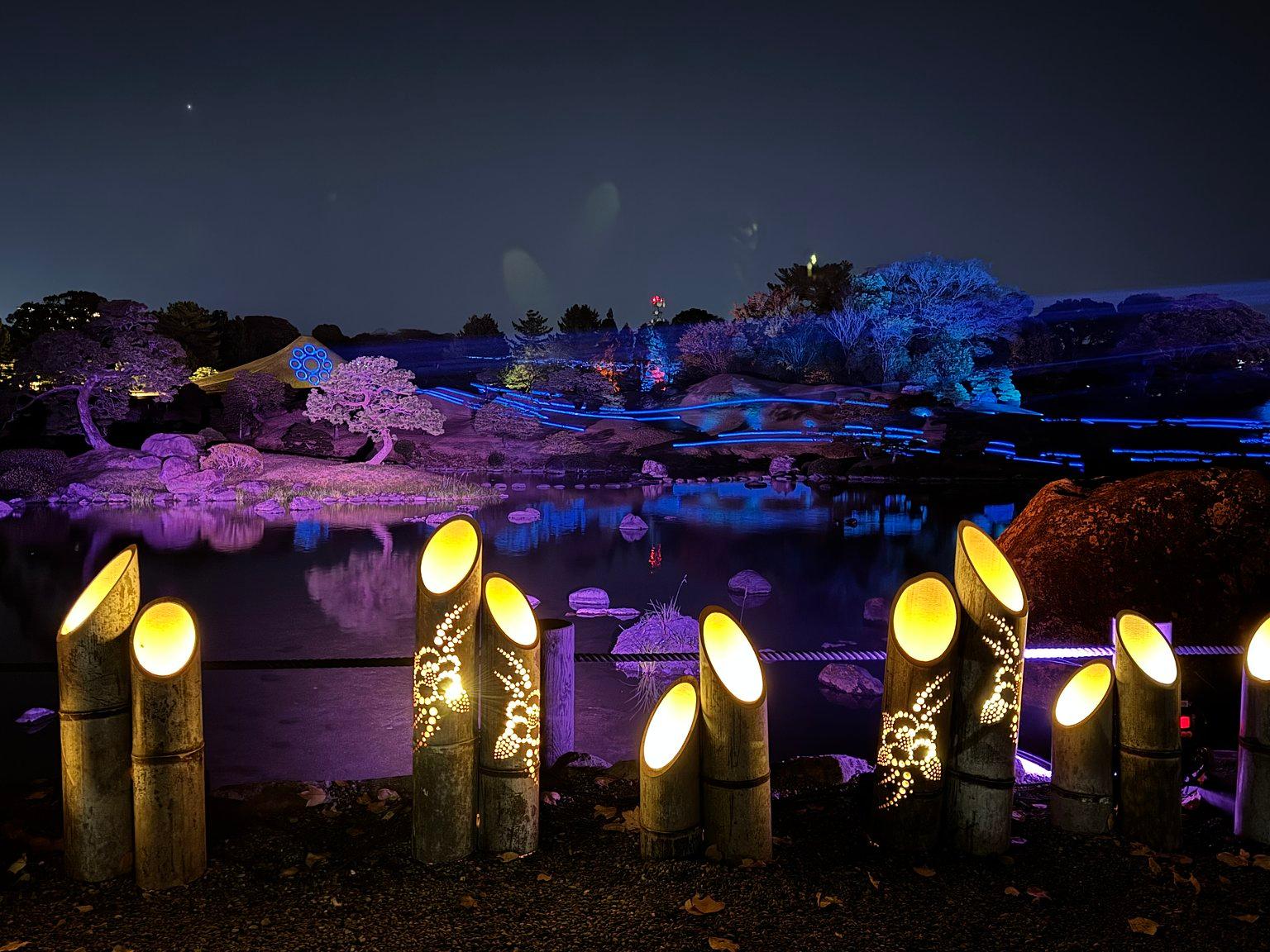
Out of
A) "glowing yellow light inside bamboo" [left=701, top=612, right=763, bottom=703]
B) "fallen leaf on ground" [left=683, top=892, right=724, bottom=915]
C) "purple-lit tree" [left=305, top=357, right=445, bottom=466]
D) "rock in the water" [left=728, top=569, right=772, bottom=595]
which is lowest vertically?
"rock in the water" [left=728, top=569, right=772, bottom=595]

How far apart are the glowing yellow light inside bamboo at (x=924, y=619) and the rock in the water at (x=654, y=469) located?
2472 centimetres

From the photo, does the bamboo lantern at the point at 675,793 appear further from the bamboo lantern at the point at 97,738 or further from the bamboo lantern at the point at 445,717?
the bamboo lantern at the point at 97,738

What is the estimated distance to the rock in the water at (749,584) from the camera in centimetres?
973

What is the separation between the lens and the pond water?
515 centimetres

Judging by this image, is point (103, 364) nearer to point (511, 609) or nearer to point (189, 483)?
point (189, 483)

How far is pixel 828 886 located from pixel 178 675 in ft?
6.13

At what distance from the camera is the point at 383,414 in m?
21.9

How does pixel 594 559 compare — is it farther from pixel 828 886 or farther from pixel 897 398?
pixel 897 398

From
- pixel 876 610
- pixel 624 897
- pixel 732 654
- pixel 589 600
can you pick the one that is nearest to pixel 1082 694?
pixel 732 654

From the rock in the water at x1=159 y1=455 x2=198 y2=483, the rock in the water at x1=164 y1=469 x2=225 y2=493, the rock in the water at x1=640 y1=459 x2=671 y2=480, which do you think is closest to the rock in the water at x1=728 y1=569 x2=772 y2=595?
the rock in the water at x1=164 y1=469 x2=225 y2=493

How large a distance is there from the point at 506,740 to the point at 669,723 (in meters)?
0.48

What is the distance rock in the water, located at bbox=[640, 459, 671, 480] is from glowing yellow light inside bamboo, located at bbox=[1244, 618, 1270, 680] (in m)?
24.5

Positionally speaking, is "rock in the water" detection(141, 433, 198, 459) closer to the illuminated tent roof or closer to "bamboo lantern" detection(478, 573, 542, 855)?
the illuminated tent roof

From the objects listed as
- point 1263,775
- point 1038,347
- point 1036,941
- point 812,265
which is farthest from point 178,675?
point 812,265
